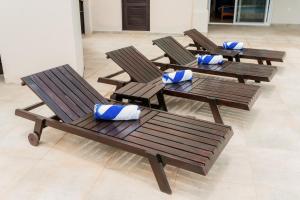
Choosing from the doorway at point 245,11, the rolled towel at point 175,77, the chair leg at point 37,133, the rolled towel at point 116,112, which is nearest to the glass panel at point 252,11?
the doorway at point 245,11

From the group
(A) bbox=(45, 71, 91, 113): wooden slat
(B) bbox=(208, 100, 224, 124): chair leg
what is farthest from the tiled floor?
(A) bbox=(45, 71, 91, 113): wooden slat

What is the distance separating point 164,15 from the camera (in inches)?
410

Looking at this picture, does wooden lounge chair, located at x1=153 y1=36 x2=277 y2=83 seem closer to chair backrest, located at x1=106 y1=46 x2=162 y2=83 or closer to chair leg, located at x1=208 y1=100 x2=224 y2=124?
chair backrest, located at x1=106 y1=46 x2=162 y2=83

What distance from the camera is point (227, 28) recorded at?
38.3 feet

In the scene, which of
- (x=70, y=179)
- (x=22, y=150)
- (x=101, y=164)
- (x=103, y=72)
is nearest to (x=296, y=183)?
(x=101, y=164)

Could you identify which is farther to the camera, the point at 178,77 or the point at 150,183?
the point at 178,77

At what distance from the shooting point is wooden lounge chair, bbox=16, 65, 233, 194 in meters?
2.37

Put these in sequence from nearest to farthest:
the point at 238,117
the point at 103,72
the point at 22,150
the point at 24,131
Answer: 1. the point at 22,150
2. the point at 24,131
3. the point at 238,117
4. the point at 103,72

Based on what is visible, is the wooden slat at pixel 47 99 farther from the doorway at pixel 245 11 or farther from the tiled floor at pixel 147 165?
the doorway at pixel 245 11

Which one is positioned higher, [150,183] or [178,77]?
[178,77]

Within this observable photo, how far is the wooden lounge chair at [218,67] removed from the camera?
4.45 meters

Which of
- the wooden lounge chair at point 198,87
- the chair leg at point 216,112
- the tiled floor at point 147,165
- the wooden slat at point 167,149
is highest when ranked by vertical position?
the wooden lounge chair at point 198,87

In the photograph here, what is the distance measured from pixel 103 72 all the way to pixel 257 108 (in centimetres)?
296

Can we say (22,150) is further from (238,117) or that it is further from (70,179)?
(238,117)
